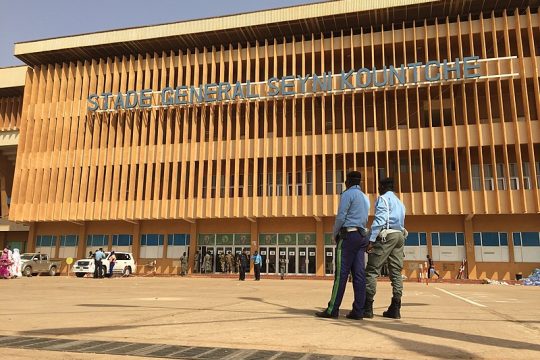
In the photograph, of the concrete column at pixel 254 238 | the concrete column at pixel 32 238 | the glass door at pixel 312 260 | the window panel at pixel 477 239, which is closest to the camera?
the window panel at pixel 477 239

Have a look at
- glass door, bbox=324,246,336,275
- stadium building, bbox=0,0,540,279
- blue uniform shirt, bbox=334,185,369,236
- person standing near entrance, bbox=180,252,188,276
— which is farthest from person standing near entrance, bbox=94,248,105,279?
blue uniform shirt, bbox=334,185,369,236

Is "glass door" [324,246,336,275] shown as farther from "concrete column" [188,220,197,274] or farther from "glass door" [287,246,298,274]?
"concrete column" [188,220,197,274]

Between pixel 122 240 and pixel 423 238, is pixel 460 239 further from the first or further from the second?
pixel 122 240

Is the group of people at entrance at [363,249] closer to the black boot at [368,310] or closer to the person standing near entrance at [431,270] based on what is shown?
the black boot at [368,310]

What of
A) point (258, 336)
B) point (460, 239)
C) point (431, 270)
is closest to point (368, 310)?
point (258, 336)

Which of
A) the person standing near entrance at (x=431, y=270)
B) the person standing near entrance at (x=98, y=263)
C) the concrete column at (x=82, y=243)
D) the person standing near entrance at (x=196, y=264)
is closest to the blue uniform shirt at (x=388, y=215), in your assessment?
the person standing near entrance at (x=98, y=263)

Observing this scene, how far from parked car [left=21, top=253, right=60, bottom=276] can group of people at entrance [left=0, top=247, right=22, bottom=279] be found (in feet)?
22.7

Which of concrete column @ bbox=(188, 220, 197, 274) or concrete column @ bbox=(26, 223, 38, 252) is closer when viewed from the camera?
concrete column @ bbox=(188, 220, 197, 274)

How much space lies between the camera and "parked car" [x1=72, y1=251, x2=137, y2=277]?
30.7 m

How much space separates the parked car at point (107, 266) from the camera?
30688mm

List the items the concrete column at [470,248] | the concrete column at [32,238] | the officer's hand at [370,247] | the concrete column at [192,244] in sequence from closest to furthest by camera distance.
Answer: the officer's hand at [370,247]
the concrete column at [470,248]
the concrete column at [192,244]
the concrete column at [32,238]

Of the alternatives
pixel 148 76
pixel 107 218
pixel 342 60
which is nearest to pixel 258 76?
pixel 342 60

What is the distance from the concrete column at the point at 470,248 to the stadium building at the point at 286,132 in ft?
0.31

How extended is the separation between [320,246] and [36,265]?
71.6ft
